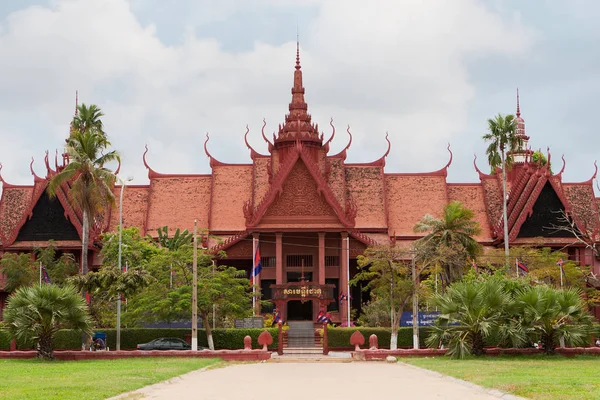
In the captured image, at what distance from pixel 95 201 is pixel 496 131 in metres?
22.0

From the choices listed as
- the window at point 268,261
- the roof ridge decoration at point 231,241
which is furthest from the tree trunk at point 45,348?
the window at point 268,261

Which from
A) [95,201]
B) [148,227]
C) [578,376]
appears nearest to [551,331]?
[578,376]

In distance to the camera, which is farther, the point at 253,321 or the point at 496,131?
the point at 496,131

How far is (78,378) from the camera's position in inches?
826

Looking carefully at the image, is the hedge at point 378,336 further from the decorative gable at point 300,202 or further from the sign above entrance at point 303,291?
the decorative gable at point 300,202

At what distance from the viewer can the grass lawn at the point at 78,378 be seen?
17.0 meters

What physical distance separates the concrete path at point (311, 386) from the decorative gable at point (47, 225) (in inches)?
1215

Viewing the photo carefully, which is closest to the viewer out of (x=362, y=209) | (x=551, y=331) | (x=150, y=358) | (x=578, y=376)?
(x=578, y=376)

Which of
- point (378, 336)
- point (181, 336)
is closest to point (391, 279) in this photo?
point (378, 336)

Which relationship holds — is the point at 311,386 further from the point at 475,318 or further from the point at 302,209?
the point at 302,209

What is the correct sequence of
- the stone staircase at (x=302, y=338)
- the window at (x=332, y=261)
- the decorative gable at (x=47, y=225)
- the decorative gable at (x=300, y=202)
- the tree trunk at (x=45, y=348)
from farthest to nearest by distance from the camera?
the decorative gable at (x=47, y=225) < the window at (x=332, y=261) < the decorative gable at (x=300, y=202) < the stone staircase at (x=302, y=338) < the tree trunk at (x=45, y=348)

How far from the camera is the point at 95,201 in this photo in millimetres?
38469

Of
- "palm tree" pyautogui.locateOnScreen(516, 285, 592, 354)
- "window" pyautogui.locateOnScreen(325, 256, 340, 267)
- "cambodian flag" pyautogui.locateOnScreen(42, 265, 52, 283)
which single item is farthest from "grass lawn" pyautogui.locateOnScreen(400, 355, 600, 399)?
"cambodian flag" pyautogui.locateOnScreen(42, 265, 52, 283)

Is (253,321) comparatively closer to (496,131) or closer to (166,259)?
(166,259)
